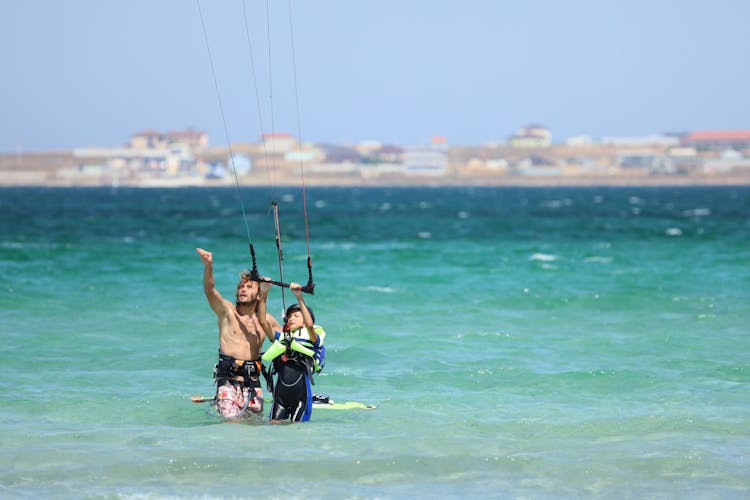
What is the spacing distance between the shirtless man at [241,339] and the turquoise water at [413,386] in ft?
1.14

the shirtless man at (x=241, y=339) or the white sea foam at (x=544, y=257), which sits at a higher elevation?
the shirtless man at (x=241, y=339)

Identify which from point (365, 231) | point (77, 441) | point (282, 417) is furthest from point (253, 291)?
point (365, 231)

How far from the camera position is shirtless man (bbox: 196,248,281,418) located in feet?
34.0

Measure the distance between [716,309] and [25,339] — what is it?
1183cm

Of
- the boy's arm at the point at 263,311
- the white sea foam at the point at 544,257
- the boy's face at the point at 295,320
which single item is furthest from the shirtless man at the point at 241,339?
the white sea foam at the point at 544,257

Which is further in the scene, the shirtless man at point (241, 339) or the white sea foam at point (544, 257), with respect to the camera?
the white sea foam at point (544, 257)

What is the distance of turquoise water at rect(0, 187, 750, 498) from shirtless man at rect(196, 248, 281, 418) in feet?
1.14

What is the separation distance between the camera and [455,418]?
1150 centimetres

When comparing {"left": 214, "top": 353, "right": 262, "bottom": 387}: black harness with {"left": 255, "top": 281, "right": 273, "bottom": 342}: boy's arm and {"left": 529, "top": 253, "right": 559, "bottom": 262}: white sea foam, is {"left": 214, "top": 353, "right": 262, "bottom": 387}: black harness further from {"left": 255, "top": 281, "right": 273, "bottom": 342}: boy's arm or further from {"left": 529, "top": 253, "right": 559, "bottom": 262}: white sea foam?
{"left": 529, "top": 253, "right": 559, "bottom": 262}: white sea foam

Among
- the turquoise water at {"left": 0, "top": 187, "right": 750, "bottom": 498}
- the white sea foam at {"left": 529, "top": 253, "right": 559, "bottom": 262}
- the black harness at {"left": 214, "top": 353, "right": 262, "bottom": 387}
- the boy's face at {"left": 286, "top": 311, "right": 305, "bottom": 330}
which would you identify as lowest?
the white sea foam at {"left": 529, "top": 253, "right": 559, "bottom": 262}

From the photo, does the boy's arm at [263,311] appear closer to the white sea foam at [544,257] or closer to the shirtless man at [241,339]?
the shirtless man at [241,339]

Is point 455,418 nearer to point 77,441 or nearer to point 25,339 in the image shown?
point 77,441

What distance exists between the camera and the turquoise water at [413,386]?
29.7 feet

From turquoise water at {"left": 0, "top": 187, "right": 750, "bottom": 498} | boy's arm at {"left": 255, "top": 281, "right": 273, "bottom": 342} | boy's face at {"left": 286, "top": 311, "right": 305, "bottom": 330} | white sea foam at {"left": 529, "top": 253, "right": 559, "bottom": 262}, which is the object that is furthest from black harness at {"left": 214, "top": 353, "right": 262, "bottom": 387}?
white sea foam at {"left": 529, "top": 253, "right": 559, "bottom": 262}
